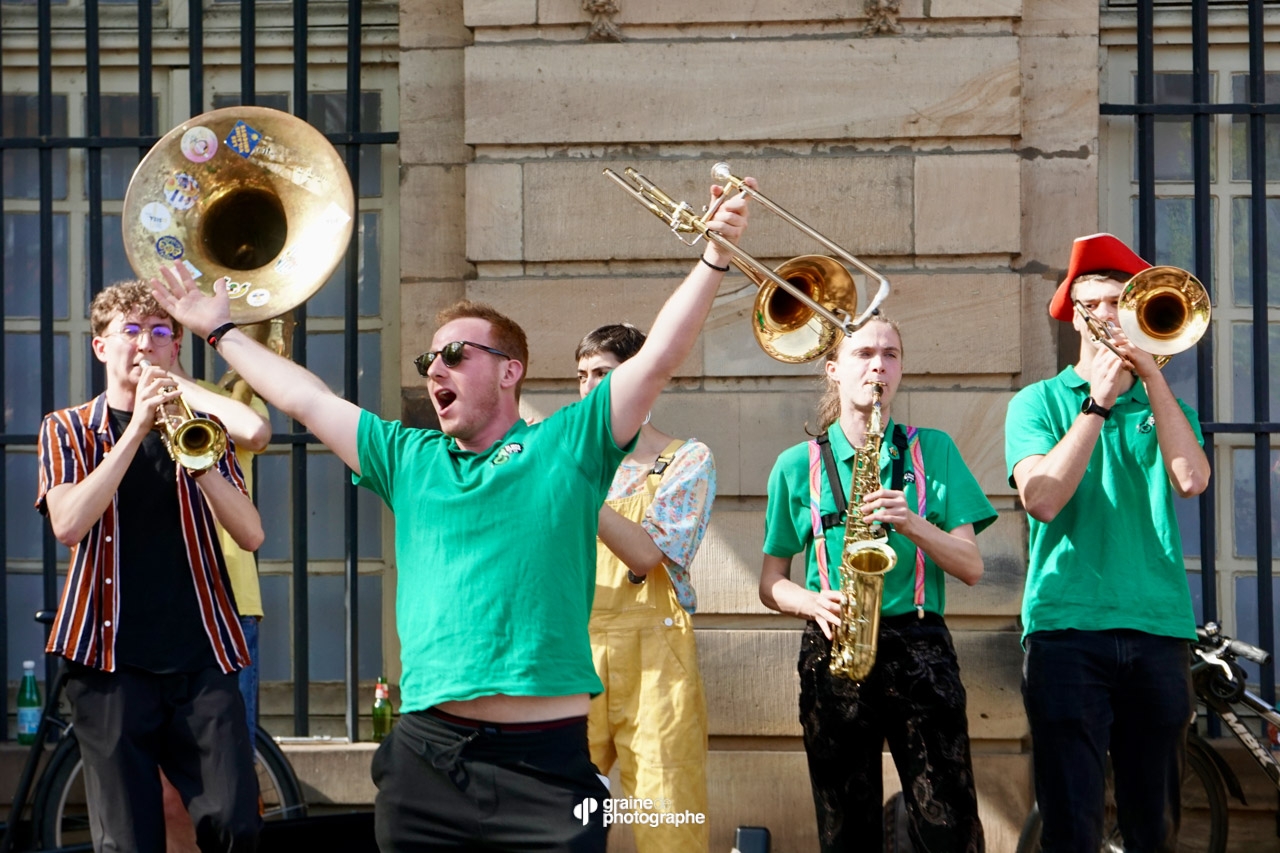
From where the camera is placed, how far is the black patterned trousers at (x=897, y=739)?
4.27m

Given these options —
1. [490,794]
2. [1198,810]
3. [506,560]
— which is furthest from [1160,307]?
[490,794]

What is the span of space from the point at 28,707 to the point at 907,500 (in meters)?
3.94

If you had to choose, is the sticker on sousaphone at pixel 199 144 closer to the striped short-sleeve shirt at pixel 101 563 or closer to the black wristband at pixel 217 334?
the striped short-sleeve shirt at pixel 101 563

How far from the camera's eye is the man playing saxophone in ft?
14.1

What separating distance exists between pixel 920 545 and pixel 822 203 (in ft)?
6.40

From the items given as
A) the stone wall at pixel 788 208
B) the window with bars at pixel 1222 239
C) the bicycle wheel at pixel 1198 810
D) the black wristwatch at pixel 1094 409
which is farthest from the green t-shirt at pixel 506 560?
the window with bars at pixel 1222 239

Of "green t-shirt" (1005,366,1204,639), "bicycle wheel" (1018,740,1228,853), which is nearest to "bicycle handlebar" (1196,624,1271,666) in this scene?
"bicycle wheel" (1018,740,1228,853)

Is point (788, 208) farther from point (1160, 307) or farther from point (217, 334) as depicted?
point (217, 334)

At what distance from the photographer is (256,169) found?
4.43 metres

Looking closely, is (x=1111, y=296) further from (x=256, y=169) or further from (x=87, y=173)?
(x=87, y=173)

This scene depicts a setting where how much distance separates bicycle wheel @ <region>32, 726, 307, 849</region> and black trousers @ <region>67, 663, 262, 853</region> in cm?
131

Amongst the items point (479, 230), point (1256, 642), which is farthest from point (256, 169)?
point (1256, 642)

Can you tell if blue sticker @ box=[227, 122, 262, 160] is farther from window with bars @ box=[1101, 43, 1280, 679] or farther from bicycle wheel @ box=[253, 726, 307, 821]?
window with bars @ box=[1101, 43, 1280, 679]

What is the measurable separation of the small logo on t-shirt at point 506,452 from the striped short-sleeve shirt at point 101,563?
4.15 ft
